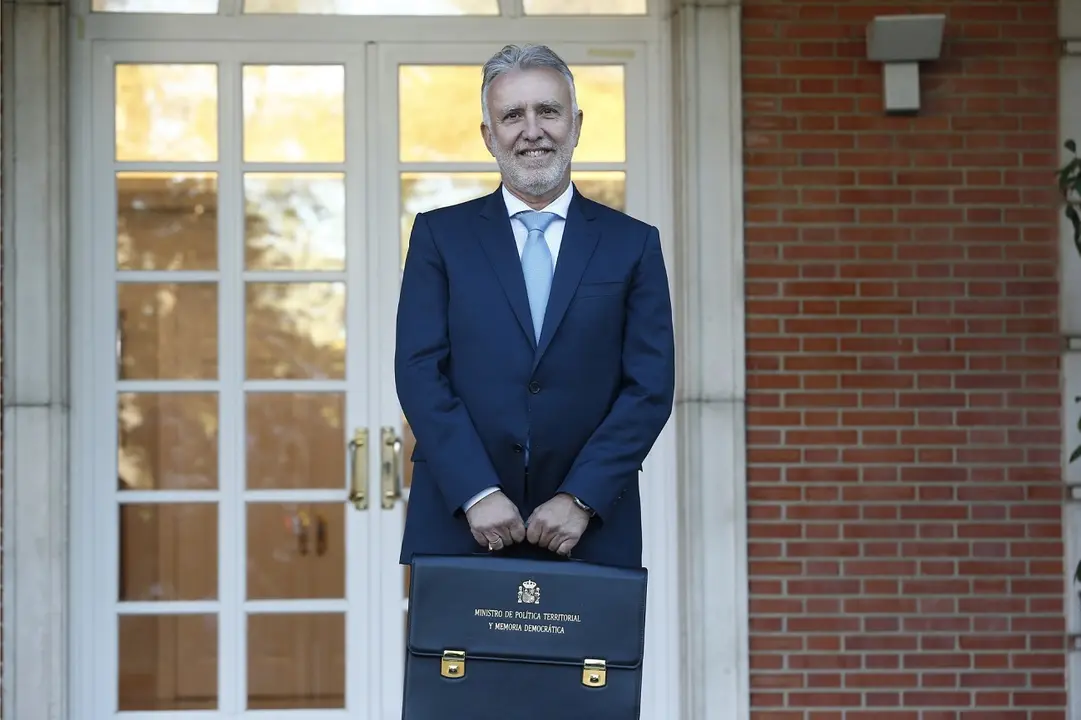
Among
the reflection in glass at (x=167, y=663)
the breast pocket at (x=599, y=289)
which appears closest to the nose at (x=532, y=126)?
the breast pocket at (x=599, y=289)

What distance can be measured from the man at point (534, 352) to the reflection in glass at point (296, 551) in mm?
1904

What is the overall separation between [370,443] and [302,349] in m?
0.37

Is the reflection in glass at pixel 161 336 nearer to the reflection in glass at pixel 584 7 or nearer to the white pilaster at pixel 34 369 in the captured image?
the white pilaster at pixel 34 369

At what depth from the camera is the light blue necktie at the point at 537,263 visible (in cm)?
266

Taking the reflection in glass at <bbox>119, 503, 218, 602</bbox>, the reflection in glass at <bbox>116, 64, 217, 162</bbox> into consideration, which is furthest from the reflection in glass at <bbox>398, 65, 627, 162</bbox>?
the reflection in glass at <bbox>119, 503, 218, 602</bbox>

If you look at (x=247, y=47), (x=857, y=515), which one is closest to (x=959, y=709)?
(x=857, y=515)

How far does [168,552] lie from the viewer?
14.8 feet

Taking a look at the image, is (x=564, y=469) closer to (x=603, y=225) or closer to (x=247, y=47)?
(x=603, y=225)

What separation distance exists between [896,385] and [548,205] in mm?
2036

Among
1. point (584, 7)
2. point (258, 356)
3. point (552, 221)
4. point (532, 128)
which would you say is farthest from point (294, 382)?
point (532, 128)

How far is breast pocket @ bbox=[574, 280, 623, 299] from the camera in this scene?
2.63 m

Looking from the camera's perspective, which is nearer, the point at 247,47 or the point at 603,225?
the point at 603,225

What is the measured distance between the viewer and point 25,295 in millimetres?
4309

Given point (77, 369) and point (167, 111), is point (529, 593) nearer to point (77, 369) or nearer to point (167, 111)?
point (77, 369)
